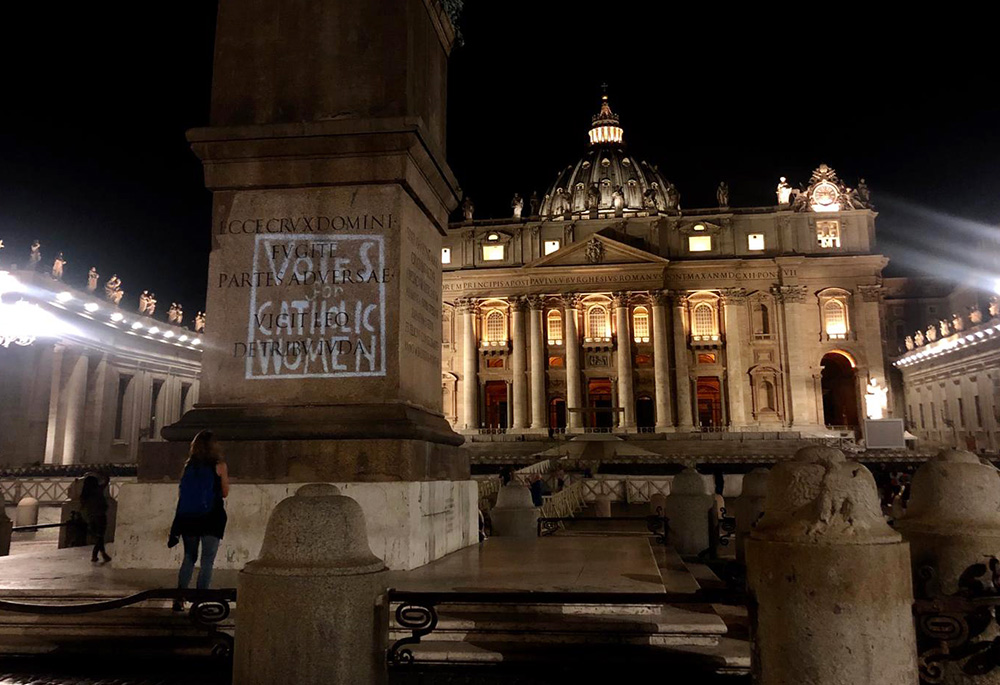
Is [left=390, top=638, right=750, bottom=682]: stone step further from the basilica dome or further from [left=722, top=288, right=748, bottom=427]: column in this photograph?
the basilica dome

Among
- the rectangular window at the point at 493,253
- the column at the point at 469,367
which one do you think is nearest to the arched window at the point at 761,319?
the rectangular window at the point at 493,253

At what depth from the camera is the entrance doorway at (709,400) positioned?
65.9 m

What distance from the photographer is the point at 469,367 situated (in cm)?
6706

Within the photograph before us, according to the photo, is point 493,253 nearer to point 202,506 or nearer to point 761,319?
point 761,319

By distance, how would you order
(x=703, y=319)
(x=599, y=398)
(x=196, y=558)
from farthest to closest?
(x=599, y=398), (x=703, y=319), (x=196, y=558)

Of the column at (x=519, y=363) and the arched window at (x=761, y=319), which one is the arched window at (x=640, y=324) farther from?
the column at (x=519, y=363)

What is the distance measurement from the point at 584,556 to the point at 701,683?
3.72 metres

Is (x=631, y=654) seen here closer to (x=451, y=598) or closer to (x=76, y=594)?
(x=451, y=598)

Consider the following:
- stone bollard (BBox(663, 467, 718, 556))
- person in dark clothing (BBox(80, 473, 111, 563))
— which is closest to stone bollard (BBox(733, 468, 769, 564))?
stone bollard (BBox(663, 467, 718, 556))

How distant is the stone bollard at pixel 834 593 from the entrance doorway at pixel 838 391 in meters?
67.6

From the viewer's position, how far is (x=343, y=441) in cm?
707

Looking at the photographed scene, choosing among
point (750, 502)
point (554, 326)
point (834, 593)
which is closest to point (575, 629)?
point (834, 593)

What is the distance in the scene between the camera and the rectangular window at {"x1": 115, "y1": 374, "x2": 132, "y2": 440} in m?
46.3

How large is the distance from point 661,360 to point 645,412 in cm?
558
